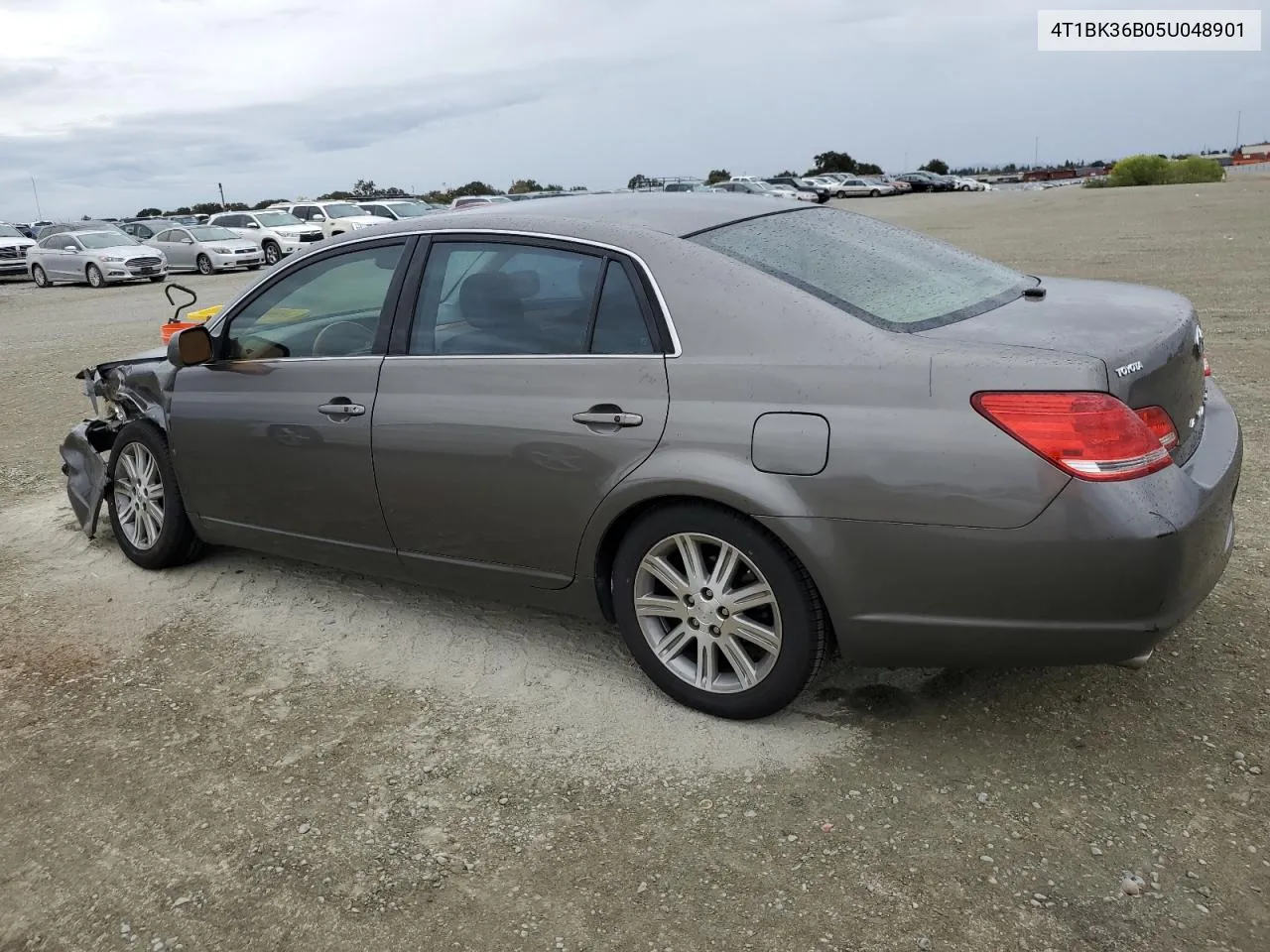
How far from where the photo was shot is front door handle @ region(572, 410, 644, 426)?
342 cm

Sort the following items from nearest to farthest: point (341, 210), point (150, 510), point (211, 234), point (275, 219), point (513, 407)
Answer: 1. point (513, 407)
2. point (150, 510)
3. point (211, 234)
4. point (275, 219)
5. point (341, 210)

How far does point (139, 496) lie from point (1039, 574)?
163 inches

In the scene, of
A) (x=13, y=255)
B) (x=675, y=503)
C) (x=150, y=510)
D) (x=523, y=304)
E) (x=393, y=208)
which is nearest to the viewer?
(x=675, y=503)

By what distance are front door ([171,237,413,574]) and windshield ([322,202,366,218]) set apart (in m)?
28.7

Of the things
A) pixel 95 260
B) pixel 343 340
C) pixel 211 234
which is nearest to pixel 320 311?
pixel 343 340

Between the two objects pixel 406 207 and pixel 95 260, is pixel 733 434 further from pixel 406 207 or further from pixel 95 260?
pixel 406 207

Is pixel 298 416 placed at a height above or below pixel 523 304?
below

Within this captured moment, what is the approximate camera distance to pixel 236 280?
25.4 meters

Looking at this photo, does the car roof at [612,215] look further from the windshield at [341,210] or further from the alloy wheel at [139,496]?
the windshield at [341,210]

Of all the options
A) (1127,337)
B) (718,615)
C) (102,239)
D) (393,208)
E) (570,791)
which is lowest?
(570,791)

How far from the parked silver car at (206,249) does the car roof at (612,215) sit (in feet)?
83.1

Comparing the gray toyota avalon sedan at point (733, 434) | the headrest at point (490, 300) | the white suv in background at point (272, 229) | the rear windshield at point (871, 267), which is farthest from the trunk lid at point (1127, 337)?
the white suv in background at point (272, 229)

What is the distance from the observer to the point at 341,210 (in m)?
32.3

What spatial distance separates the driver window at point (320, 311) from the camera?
13.8ft
